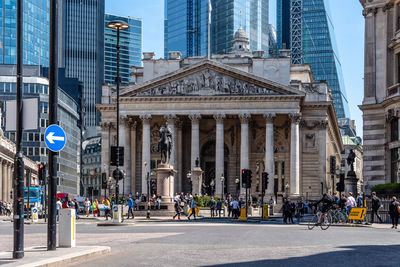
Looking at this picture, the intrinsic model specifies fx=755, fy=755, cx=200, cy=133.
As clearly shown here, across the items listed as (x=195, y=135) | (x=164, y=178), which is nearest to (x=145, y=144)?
(x=195, y=135)

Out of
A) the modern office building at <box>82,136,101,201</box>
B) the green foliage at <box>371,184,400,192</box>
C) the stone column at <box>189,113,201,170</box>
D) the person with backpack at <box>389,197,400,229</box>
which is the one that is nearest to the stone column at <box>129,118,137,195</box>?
the stone column at <box>189,113,201,170</box>

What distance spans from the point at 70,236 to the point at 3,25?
13575 centimetres

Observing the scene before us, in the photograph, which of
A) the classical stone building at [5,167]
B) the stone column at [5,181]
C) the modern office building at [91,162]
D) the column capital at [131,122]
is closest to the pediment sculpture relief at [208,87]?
the column capital at [131,122]

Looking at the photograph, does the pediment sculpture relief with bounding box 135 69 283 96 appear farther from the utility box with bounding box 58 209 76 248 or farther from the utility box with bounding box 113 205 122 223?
the utility box with bounding box 58 209 76 248

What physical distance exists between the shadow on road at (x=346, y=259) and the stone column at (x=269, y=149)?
7339 centimetres

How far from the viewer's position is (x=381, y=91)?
52438 mm

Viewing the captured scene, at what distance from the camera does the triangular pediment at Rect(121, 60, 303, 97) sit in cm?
9569

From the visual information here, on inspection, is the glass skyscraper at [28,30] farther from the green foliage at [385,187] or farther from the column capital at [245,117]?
the green foliage at [385,187]

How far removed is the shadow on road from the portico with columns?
7250 centimetres

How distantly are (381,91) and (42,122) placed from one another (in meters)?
83.3

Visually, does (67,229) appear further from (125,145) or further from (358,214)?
(125,145)

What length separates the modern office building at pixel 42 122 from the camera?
12550 cm

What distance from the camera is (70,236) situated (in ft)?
67.0

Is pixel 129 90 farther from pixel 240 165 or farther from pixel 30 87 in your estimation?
pixel 30 87
